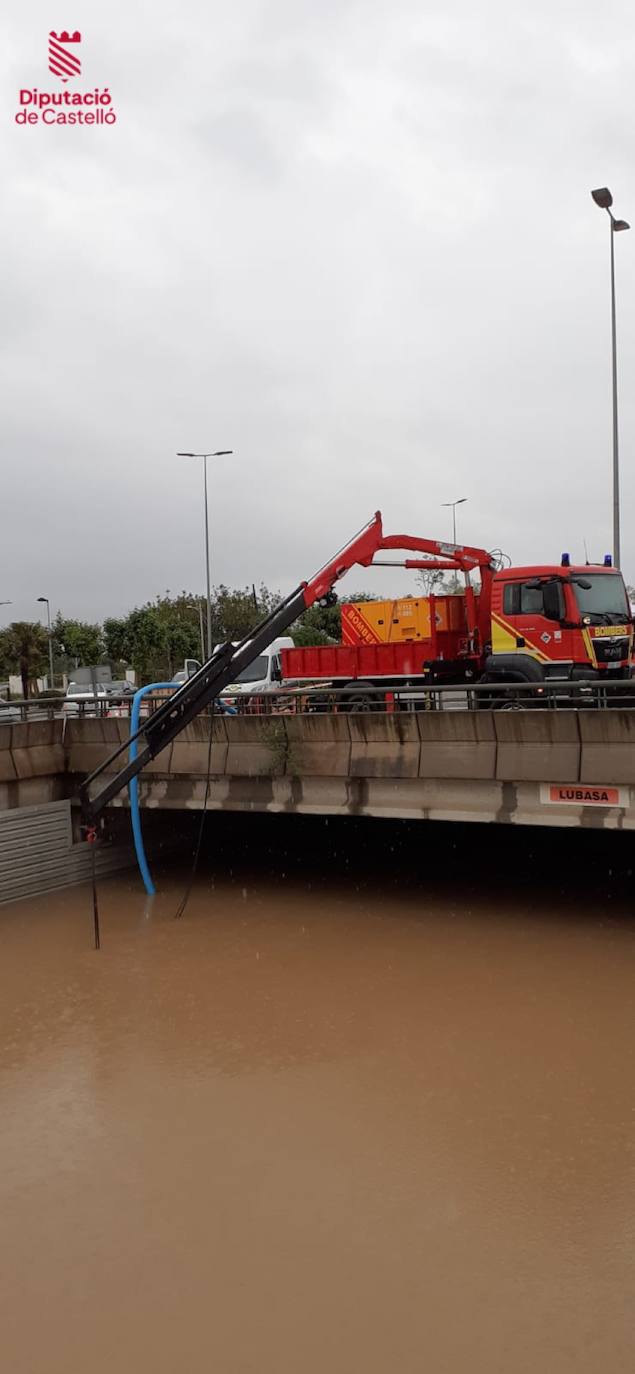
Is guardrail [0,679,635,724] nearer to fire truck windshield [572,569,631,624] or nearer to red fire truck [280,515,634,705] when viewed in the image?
red fire truck [280,515,634,705]

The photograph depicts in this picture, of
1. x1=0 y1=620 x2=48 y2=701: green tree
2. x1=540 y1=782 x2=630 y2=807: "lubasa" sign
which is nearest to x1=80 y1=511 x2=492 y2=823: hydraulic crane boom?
x1=540 y1=782 x2=630 y2=807: "lubasa" sign

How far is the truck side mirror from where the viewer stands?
14227mm

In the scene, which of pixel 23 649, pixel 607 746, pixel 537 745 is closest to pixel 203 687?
pixel 537 745

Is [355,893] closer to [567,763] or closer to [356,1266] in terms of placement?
[567,763]

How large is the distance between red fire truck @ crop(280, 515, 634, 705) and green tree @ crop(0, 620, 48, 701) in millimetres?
44494

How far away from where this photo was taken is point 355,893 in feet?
51.0

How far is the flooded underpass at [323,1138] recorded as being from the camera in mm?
5492

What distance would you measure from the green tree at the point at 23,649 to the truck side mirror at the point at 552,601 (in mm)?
48758

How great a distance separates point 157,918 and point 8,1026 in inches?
161

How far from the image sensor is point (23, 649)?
60875 mm

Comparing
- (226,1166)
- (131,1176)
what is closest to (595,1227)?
(226,1166)

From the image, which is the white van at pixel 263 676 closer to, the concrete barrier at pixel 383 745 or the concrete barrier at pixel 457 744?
the concrete barrier at pixel 383 745

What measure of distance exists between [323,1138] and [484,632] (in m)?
10.9

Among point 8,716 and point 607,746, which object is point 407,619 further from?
point 8,716
